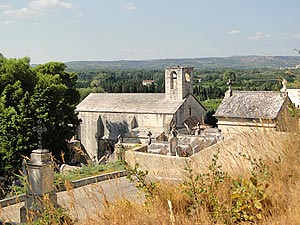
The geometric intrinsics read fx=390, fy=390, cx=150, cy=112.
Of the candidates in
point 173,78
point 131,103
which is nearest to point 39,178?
point 173,78

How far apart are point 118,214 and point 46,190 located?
4698 mm

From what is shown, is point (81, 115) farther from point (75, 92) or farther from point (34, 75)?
point (34, 75)

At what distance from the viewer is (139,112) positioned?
119ft

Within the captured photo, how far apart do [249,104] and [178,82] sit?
12.5m

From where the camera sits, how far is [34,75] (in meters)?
23.7

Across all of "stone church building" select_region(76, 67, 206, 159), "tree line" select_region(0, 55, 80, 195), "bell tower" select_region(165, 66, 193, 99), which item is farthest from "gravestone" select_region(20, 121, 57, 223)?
"bell tower" select_region(165, 66, 193, 99)

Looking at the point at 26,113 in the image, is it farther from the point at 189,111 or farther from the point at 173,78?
the point at 189,111

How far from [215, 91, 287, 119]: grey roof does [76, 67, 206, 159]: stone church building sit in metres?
8.68

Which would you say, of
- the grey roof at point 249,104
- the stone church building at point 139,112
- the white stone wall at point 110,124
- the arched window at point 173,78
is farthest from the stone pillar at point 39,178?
the arched window at point 173,78

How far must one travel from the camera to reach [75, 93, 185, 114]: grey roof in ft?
117

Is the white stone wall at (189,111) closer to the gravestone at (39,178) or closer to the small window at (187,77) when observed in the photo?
the small window at (187,77)

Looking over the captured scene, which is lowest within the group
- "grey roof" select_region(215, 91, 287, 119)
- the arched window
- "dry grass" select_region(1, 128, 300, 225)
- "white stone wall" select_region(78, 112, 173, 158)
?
"white stone wall" select_region(78, 112, 173, 158)

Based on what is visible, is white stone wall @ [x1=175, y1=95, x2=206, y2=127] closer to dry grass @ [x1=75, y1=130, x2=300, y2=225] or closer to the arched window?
the arched window

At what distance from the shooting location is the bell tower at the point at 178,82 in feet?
117
